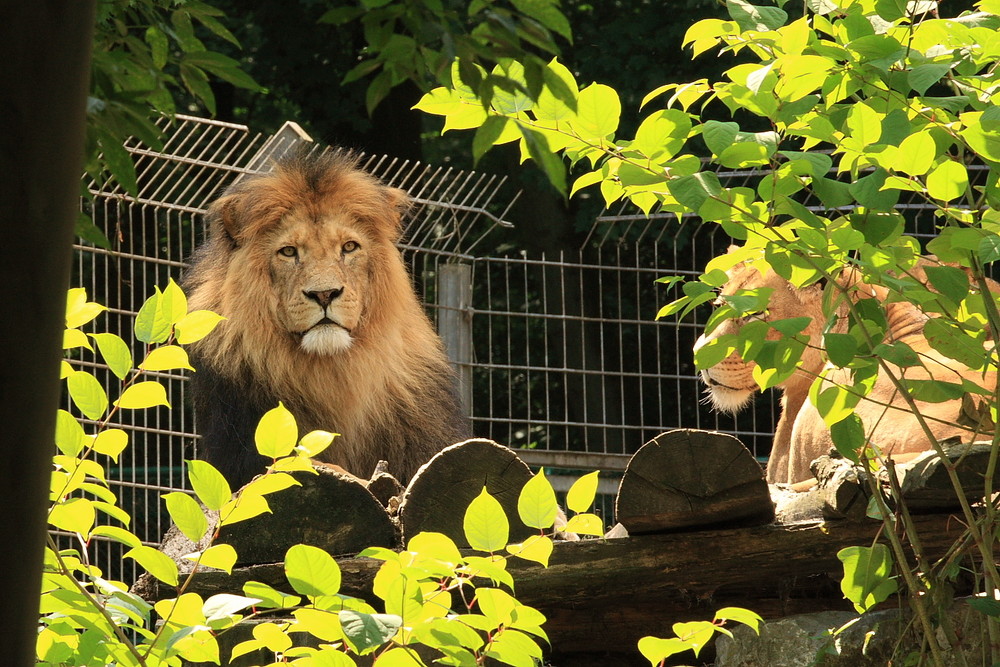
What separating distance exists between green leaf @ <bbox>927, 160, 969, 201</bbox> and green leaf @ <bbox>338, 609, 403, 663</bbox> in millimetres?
1061

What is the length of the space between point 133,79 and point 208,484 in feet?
2.08

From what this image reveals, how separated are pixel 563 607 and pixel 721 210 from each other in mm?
1124

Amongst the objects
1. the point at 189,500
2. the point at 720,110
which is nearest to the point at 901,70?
the point at 189,500

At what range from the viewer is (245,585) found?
1656 millimetres

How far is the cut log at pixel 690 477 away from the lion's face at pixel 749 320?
789mm

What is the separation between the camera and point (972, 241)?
190 centimetres

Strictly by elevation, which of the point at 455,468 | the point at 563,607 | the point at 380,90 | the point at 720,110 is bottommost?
the point at 563,607

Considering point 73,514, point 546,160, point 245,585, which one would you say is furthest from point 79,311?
point 546,160

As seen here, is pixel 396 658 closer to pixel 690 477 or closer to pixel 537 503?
pixel 537 503

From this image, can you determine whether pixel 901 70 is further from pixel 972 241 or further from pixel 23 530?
pixel 23 530

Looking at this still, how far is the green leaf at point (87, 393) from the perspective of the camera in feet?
5.97

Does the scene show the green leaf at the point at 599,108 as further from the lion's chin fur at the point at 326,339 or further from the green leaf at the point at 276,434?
the lion's chin fur at the point at 326,339

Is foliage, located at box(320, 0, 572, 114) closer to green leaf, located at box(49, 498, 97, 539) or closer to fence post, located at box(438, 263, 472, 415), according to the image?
green leaf, located at box(49, 498, 97, 539)

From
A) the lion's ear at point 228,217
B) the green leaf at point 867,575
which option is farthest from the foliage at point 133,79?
the lion's ear at point 228,217
